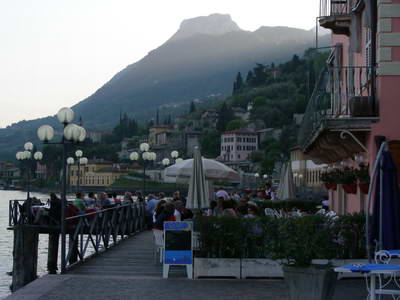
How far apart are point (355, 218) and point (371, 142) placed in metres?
2.26

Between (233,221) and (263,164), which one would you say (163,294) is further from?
(263,164)

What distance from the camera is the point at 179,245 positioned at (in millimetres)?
14445

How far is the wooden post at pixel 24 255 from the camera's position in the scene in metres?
23.2

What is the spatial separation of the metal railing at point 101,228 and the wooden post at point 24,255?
1101 millimetres

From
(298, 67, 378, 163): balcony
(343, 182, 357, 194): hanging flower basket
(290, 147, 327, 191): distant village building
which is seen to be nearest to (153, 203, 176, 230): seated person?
(298, 67, 378, 163): balcony

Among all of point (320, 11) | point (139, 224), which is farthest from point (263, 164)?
point (320, 11)

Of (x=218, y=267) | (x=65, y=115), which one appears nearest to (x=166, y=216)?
(x=218, y=267)

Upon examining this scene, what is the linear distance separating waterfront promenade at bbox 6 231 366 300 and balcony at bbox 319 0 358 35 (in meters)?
7.51

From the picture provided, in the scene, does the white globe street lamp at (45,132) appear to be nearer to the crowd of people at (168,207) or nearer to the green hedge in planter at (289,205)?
the crowd of people at (168,207)

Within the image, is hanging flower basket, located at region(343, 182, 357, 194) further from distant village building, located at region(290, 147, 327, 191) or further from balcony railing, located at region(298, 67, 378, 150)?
distant village building, located at region(290, 147, 327, 191)

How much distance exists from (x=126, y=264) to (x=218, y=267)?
3.80m

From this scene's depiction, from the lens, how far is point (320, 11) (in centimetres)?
2016

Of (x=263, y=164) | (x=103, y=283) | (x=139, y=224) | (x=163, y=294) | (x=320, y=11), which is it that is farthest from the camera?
(x=263, y=164)

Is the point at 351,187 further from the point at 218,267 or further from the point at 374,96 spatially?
the point at 218,267
